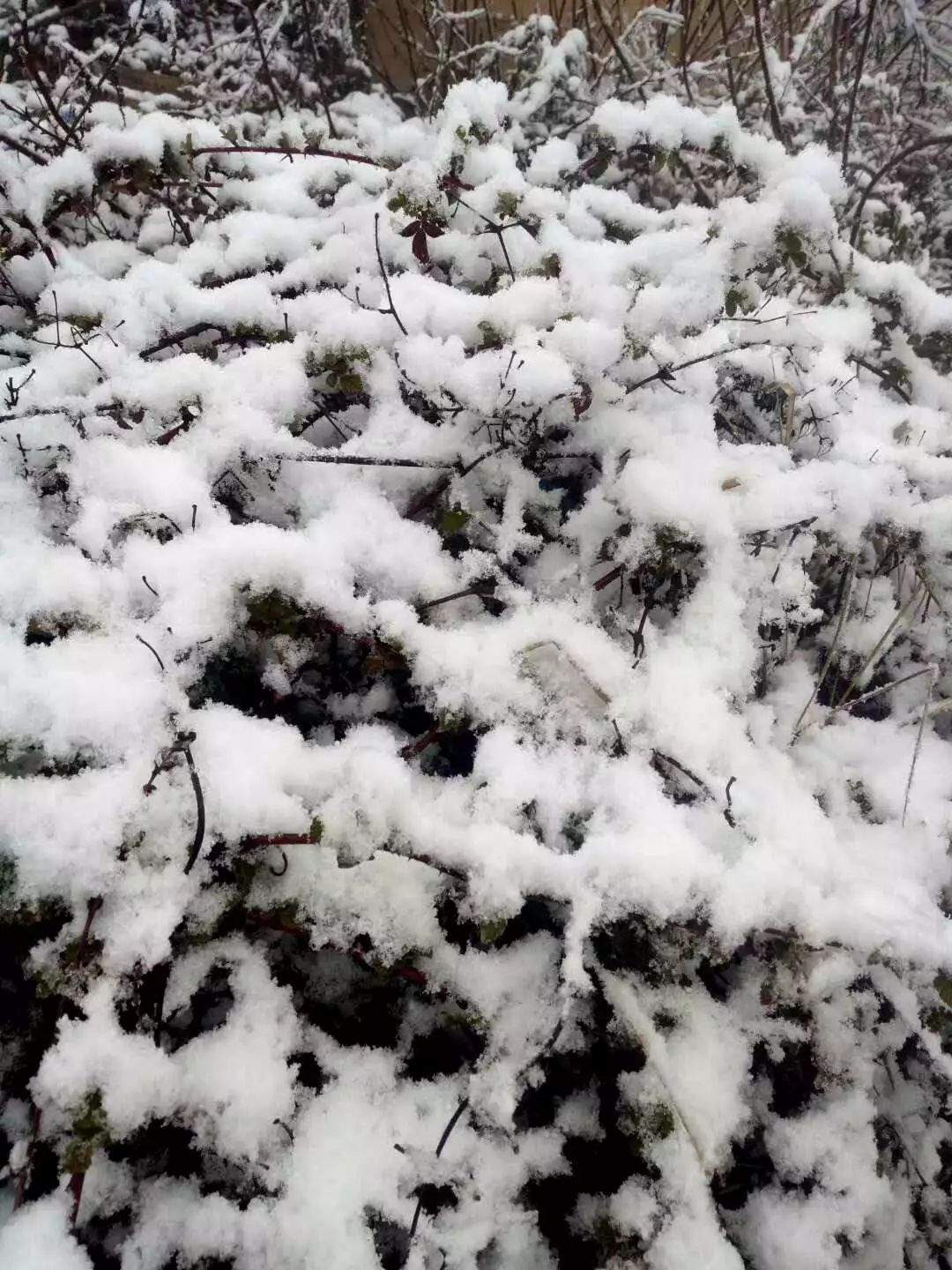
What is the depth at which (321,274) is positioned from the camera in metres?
1.68

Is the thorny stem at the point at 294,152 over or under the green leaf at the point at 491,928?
over

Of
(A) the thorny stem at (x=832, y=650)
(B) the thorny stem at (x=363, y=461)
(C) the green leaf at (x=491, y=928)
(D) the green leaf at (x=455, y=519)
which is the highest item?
(B) the thorny stem at (x=363, y=461)

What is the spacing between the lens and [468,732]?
126 cm

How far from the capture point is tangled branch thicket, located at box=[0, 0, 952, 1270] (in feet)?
3.10

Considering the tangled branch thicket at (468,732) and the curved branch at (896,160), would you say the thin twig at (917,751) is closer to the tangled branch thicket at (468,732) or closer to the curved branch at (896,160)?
the tangled branch thicket at (468,732)

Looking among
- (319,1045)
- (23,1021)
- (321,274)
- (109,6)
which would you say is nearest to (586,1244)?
→ (319,1045)

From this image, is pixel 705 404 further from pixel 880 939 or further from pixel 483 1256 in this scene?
pixel 483 1256

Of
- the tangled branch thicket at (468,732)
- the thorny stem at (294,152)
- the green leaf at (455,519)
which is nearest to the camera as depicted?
the tangled branch thicket at (468,732)

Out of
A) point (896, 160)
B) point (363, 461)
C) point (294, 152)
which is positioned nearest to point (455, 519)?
point (363, 461)

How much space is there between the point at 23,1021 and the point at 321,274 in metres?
1.57

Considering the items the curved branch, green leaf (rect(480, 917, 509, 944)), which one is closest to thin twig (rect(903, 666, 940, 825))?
green leaf (rect(480, 917, 509, 944))

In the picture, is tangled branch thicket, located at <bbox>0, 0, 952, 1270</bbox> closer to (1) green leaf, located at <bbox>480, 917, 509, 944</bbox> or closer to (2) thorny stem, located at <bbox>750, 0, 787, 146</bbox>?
(1) green leaf, located at <bbox>480, 917, 509, 944</bbox>

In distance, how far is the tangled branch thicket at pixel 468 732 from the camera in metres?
0.94

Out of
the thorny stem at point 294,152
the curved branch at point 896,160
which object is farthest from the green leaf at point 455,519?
the curved branch at point 896,160
